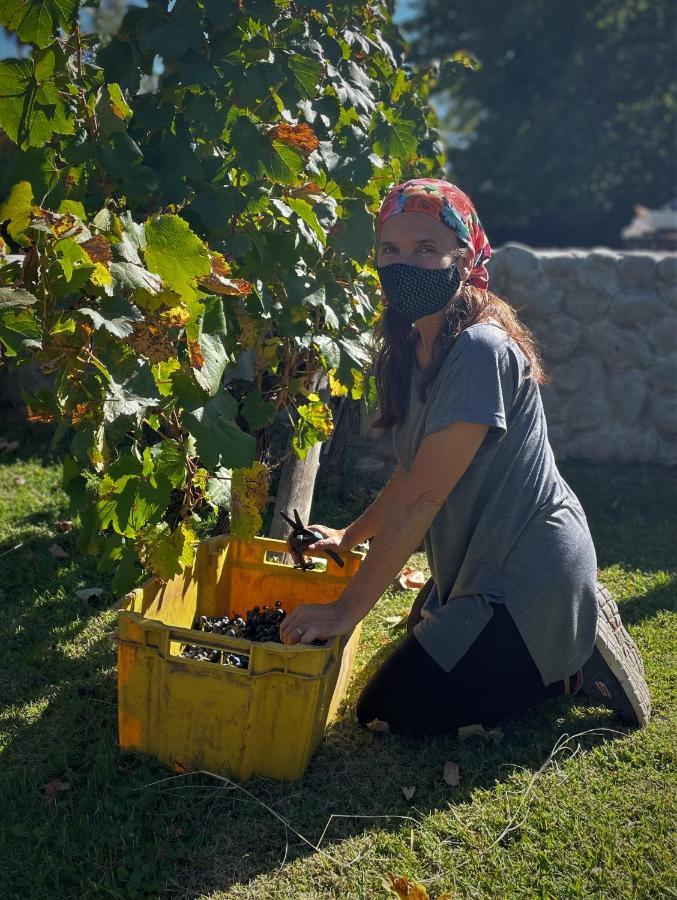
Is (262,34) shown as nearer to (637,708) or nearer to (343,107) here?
(343,107)

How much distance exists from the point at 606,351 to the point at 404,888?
14.8ft

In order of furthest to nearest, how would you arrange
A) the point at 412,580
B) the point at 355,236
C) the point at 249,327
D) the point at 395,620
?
the point at 412,580
the point at 395,620
the point at 355,236
the point at 249,327

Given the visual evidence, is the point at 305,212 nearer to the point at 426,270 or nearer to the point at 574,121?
the point at 426,270

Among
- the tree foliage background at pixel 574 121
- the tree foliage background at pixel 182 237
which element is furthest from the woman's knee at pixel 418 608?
the tree foliage background at pixel 574 121

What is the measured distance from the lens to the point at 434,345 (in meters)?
2.57

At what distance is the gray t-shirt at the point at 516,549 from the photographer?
2.57 meters

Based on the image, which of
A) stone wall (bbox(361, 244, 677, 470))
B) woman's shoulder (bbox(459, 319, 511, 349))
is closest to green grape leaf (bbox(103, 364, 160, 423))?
woman's shoulder (bbox(459, 319, 511, 349))

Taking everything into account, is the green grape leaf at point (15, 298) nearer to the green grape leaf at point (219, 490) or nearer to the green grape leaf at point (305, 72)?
the green grape leaf at point (219, 490)

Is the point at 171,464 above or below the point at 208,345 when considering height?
below

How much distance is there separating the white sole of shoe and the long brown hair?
0.76 m

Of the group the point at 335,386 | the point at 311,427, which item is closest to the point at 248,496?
the point at 311,427

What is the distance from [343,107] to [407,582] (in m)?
1.94

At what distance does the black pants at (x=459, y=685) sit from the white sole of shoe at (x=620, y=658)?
0.23 m

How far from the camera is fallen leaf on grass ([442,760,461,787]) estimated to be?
8.14ft
